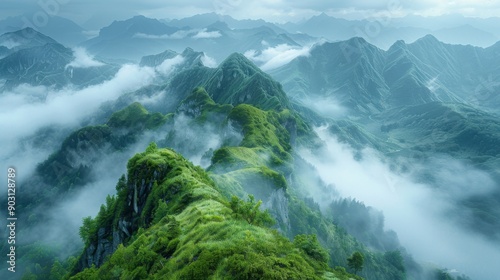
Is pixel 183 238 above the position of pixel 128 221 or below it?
above

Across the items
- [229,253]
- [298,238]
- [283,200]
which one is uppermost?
[229,253]

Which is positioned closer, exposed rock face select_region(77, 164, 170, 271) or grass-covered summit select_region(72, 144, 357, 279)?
grass-covered summit select_region(72, 144, 357, 279)

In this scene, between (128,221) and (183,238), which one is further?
(128,221)

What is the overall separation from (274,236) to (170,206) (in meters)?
32.9

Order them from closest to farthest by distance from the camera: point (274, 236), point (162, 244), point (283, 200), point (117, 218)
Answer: point (274, 236) < point (162, 244) < point (117, 218) < point (283, 200)

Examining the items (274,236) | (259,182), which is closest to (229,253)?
(274,236)

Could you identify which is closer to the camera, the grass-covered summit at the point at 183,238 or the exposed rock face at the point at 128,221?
the grass-covered summit at the point at 183,238

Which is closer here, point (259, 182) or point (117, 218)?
point (117, 218)

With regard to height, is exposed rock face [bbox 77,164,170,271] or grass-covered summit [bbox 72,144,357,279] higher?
grass-covered summit [bbox 72,144,357,279]

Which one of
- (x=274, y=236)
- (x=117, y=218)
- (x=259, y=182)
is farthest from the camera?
(x=259, y=182)

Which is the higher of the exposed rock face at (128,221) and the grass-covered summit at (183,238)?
the grass-covered summit at (183,238)

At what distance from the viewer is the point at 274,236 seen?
48219 mm

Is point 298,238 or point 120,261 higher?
point 298,238

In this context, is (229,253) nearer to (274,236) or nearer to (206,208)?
(274,236)
